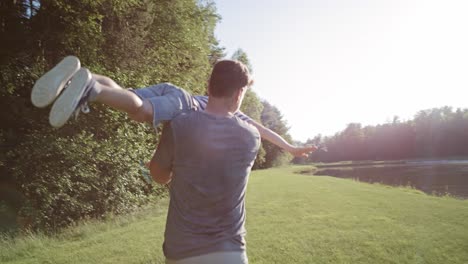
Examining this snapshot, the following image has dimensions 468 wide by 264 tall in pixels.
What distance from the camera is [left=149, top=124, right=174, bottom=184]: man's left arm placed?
6.89ft

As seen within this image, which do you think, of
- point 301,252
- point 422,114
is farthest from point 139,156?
point 422,114

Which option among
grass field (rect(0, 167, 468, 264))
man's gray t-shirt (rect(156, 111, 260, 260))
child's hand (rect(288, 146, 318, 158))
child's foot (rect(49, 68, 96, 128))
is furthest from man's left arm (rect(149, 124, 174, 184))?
grass field (rect(0, 167, 468, 264))

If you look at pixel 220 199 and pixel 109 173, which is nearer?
pixel 220 199

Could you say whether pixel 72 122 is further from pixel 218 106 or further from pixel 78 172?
pixel 218 106

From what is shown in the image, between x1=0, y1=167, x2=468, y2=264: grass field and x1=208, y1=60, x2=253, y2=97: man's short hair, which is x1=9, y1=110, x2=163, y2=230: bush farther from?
x1=208, y1=60, x2=253, y2=97: man's short hair

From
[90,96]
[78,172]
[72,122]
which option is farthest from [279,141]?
[72,122]

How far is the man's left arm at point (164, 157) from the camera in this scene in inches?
82.7

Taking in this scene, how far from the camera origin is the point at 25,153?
33.5ft

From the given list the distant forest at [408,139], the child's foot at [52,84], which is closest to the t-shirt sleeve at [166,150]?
the child's foot at [52,84]

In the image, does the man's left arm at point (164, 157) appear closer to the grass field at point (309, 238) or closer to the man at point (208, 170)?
the man at point (208, 170)

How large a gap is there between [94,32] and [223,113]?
10636mm

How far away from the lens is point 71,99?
1.76 m

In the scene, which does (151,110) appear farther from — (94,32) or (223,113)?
(94,32)

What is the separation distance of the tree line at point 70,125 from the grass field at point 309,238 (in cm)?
116
